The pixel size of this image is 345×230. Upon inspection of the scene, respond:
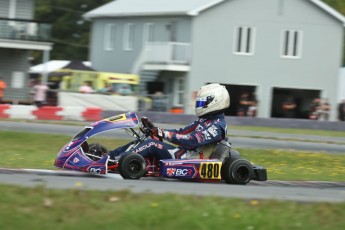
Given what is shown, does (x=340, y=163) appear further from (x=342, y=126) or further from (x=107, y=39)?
(x=107, y=39)

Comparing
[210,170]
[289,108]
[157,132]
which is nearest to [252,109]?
[289,108]

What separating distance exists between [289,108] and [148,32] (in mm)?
8718

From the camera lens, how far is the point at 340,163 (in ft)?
58.0

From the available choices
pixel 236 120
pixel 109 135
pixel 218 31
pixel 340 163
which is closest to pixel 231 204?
pixel 340 163

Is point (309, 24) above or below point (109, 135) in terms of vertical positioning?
above

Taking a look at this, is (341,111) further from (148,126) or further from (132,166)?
(132,166)

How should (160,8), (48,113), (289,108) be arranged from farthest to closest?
(160,8)
(289,108)
(48,113)

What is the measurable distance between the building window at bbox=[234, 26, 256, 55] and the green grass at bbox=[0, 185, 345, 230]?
32.0 metres

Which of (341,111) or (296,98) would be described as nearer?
(341,111)

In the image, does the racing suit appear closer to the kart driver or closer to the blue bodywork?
the kart driver

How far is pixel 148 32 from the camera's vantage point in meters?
42.5

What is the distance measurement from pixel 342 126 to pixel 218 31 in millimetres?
11376

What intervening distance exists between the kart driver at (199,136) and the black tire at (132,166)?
0.26 metres

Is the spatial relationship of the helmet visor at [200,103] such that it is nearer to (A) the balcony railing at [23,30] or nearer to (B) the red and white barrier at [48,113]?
(B) the red and white barrier at [48,113]
